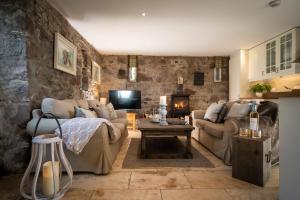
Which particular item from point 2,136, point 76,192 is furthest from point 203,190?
point 2,136

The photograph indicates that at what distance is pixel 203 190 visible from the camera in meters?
2.13

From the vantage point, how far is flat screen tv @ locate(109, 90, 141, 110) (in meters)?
6.61

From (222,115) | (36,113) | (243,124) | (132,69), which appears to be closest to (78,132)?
(36,113)

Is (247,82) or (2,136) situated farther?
(247,82)

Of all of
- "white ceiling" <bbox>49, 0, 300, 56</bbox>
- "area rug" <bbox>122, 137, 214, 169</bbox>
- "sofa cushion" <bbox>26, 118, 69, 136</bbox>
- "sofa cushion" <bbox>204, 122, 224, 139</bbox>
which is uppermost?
"white ceiling" <bbox>49, 0, 300, 56</bbox>

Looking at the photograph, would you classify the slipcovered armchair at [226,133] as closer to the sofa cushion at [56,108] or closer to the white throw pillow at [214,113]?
the white throw pillow at [214,113]

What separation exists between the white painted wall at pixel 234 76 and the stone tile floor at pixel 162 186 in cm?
406

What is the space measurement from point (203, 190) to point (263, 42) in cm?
462

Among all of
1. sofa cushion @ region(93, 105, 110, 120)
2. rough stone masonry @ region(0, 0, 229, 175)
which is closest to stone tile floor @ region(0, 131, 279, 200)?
rough stone masonry @ region(0, 0, 229, 175)

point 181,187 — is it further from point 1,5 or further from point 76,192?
point 1,5

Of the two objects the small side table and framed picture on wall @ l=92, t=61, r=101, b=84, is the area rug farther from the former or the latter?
framed picture on wall @ l=92, t=61, r=101, b=84

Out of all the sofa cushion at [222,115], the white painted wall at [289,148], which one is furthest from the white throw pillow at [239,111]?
the white painted wall at [289,148]

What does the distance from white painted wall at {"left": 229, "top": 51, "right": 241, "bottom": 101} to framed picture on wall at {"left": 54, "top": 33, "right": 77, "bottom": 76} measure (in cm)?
465

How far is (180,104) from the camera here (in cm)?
698
